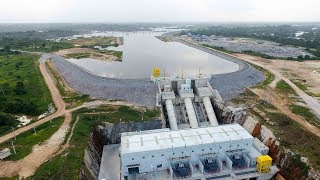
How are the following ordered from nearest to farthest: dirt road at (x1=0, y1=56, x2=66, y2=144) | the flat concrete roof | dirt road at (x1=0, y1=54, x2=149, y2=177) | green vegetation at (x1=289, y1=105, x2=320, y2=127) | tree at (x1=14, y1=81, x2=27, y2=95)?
dirt road at (x1=0, y1=54, x2=149, y2=177), the flat concrete roof, dirt road at (x1=0, y1=56, x2=66, y2=144), green vegetation at (x1=289, y1=105, x2=320, y2=127), tree at (x1=14, y1=81, x2=27, y2=95)

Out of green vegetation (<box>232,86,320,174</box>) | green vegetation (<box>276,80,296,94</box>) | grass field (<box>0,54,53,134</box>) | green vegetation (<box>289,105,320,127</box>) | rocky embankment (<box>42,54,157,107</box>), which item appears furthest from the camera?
green vegetation (<box>276,80,296,94</box>)

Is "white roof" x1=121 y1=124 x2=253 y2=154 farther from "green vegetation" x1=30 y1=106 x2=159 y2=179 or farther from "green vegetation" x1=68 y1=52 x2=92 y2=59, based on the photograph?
→ "green vegetation" x1=68 y1=52 x2=92 y2=59

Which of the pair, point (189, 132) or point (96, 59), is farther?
point (96, 59)

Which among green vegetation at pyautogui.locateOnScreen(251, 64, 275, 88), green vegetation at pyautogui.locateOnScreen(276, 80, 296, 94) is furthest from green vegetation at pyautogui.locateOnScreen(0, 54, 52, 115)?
green vegetation at pyautogui.locateOnScreen(276, 80, 296, 94)

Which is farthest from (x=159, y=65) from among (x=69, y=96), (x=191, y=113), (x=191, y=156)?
(x=191, y=156)

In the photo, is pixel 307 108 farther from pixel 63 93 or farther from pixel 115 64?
pixel 115 64

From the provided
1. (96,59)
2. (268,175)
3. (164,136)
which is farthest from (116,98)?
(96,59)

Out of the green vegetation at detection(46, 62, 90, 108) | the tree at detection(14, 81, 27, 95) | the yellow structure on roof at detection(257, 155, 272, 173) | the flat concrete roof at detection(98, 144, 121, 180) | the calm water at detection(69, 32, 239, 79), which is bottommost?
the flat concrete roof at detection(98, 144, 121, 180)

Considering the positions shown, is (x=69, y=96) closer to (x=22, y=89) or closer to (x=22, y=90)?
(x=22, y=90)
